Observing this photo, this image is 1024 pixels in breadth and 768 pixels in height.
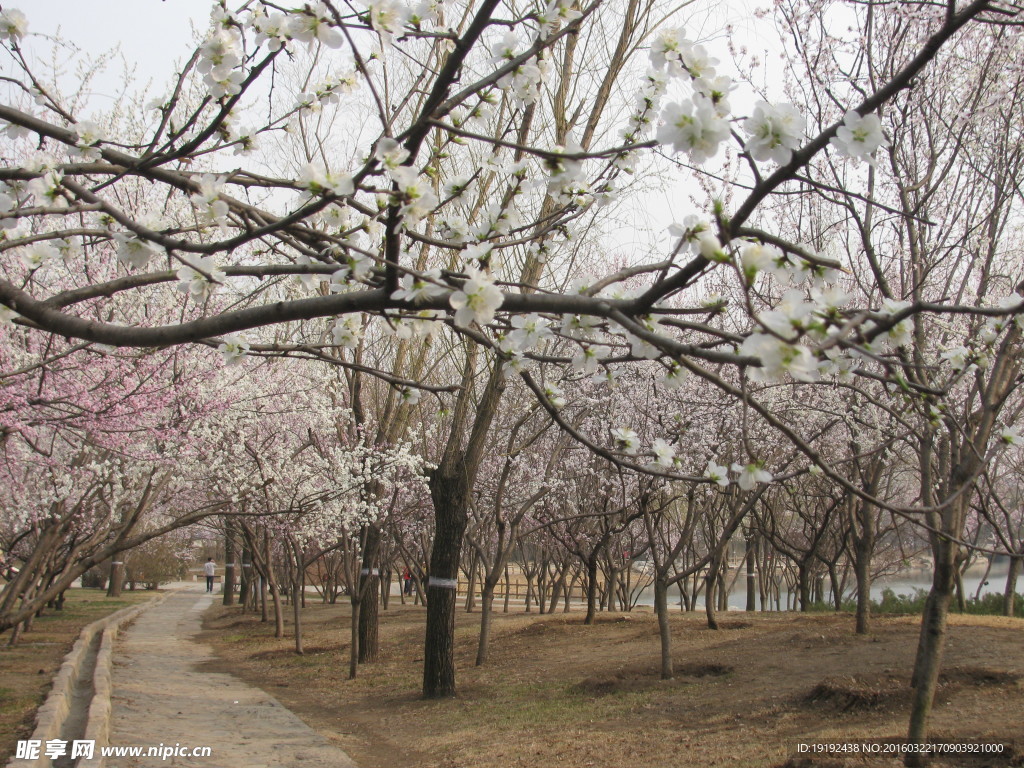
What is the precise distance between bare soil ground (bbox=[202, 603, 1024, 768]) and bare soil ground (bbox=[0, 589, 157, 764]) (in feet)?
8.09

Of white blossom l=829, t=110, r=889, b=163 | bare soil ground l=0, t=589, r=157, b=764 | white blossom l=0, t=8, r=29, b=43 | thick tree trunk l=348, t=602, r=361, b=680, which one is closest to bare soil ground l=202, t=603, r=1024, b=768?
thick tree trunk l=348, t=602, r=361, b=680

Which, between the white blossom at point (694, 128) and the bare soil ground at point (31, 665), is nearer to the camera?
the white blossom at point (694, 128)

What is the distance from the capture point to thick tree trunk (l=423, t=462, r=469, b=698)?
8797 millimetres

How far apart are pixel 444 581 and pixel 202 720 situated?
275cm

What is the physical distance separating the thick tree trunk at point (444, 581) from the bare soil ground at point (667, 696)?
12.6 inches

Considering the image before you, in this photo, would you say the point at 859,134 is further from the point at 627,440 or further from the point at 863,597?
the point at 863,597

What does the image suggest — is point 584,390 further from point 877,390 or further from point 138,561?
point 138,561

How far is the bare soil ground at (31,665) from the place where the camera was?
249 inches

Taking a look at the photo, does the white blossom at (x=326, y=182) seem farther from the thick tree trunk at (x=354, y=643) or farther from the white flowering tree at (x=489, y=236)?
the thick tree trunk at (x=354, y=643)

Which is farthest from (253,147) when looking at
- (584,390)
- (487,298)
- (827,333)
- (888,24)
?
(584,390)

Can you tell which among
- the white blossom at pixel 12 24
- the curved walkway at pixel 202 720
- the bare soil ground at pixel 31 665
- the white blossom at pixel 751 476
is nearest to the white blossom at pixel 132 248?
the white blossom at pixel 12 24

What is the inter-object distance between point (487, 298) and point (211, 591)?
3783cm

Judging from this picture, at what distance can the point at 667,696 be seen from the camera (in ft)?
25.6

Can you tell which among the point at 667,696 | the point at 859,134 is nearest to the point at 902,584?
the point at 667,696
